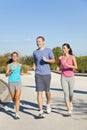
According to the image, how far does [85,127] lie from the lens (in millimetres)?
9352

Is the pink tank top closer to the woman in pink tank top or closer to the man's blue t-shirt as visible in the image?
the woman in pink tank top

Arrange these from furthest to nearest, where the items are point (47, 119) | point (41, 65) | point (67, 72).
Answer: point (67, 72)
point (41, 65)
point (47, 119)

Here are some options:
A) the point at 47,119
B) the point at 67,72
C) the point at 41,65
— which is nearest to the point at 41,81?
the point at 41,65

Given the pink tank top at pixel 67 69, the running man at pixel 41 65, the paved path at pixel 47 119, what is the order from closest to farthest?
the paved path at pixel 47 119 < the running man at pixel 41 65 < the pink tank top at pixel 67 69

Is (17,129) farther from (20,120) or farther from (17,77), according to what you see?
(17,77)

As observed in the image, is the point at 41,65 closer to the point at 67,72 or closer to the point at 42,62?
the point at 42,62

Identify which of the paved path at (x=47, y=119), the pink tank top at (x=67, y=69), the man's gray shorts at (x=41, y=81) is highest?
the pink tank top at (x=67, y=69)

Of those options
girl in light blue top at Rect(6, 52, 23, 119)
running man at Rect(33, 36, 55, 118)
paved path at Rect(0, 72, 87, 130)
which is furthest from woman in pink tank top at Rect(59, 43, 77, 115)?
girl in light blue top at Rect(6, 52, 23, 119)

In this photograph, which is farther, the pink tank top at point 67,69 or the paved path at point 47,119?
the pink tank top at point 67,69

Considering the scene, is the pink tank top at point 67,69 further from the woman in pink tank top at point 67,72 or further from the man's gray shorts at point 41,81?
the man's gray shorts at point 41,81

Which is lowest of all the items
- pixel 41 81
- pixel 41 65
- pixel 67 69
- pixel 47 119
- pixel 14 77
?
pixel 47 119

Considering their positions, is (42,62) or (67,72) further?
(67,72)

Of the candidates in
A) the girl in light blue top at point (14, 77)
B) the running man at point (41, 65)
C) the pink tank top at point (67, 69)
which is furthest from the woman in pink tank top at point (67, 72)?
the girl in light blue top at point (14, 77)

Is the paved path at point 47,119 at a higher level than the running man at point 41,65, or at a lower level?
lower
